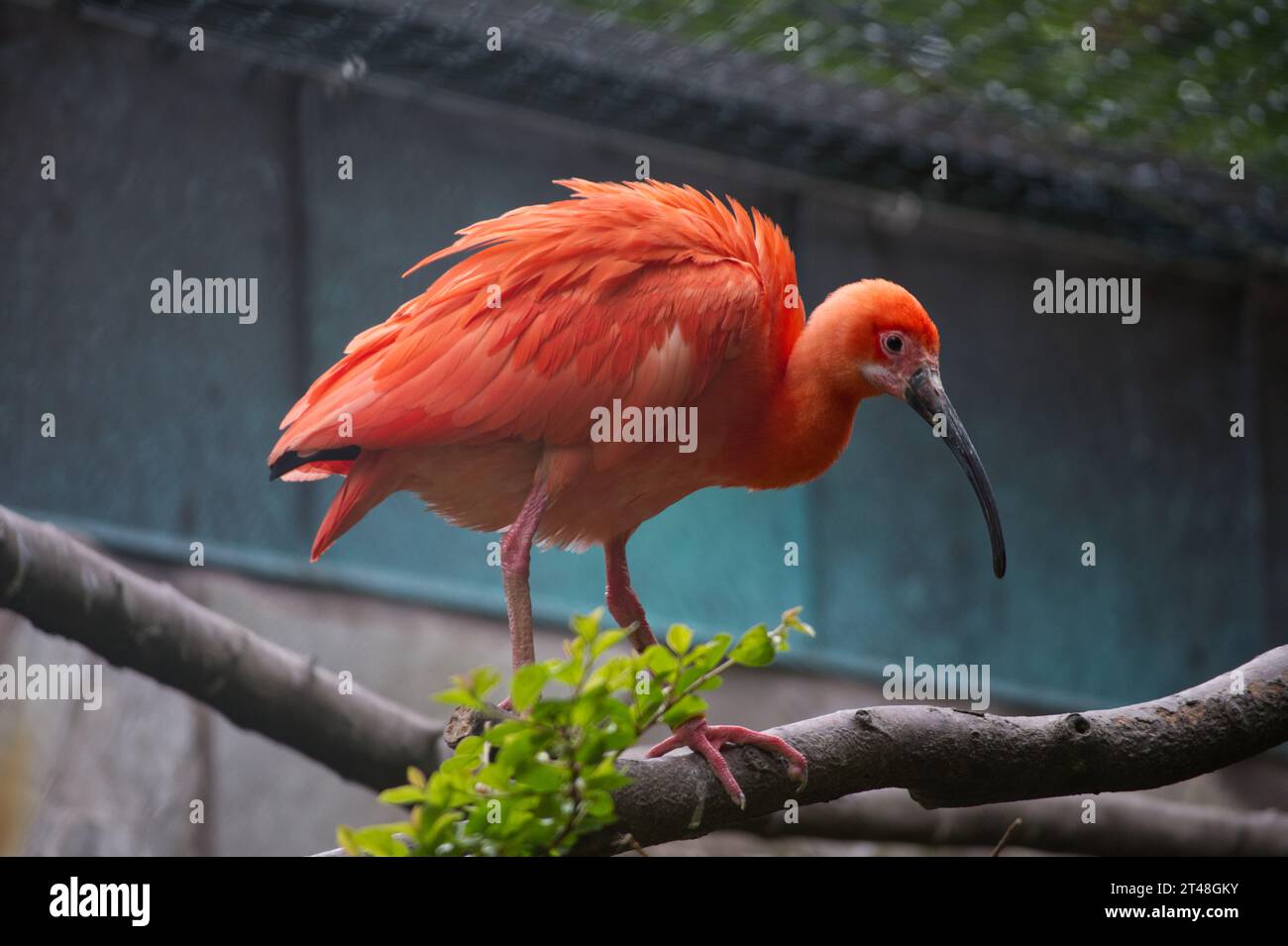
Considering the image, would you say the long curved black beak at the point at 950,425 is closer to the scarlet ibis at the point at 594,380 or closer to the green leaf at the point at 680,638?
the scarlet ibis at the point at 594,380

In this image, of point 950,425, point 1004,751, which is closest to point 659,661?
point 1004,751

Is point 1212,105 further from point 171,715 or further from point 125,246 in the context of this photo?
point 171,715

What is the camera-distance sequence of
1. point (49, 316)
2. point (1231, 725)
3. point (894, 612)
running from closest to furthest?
point (1231, 725), point (49, 316), point (894, 612)

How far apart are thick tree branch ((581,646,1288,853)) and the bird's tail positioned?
0.81 metres

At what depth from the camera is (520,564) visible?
259 cm

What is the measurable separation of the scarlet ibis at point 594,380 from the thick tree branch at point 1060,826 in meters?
1.04

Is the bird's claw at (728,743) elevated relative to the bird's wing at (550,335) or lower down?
lower down

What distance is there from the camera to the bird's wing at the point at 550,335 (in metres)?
2.56

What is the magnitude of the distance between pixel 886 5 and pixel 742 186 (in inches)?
33.8

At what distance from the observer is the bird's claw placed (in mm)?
2205

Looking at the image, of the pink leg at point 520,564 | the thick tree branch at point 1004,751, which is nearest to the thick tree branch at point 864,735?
the thick tree branch at point 1004,751

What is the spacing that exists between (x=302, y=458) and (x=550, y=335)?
52cm
